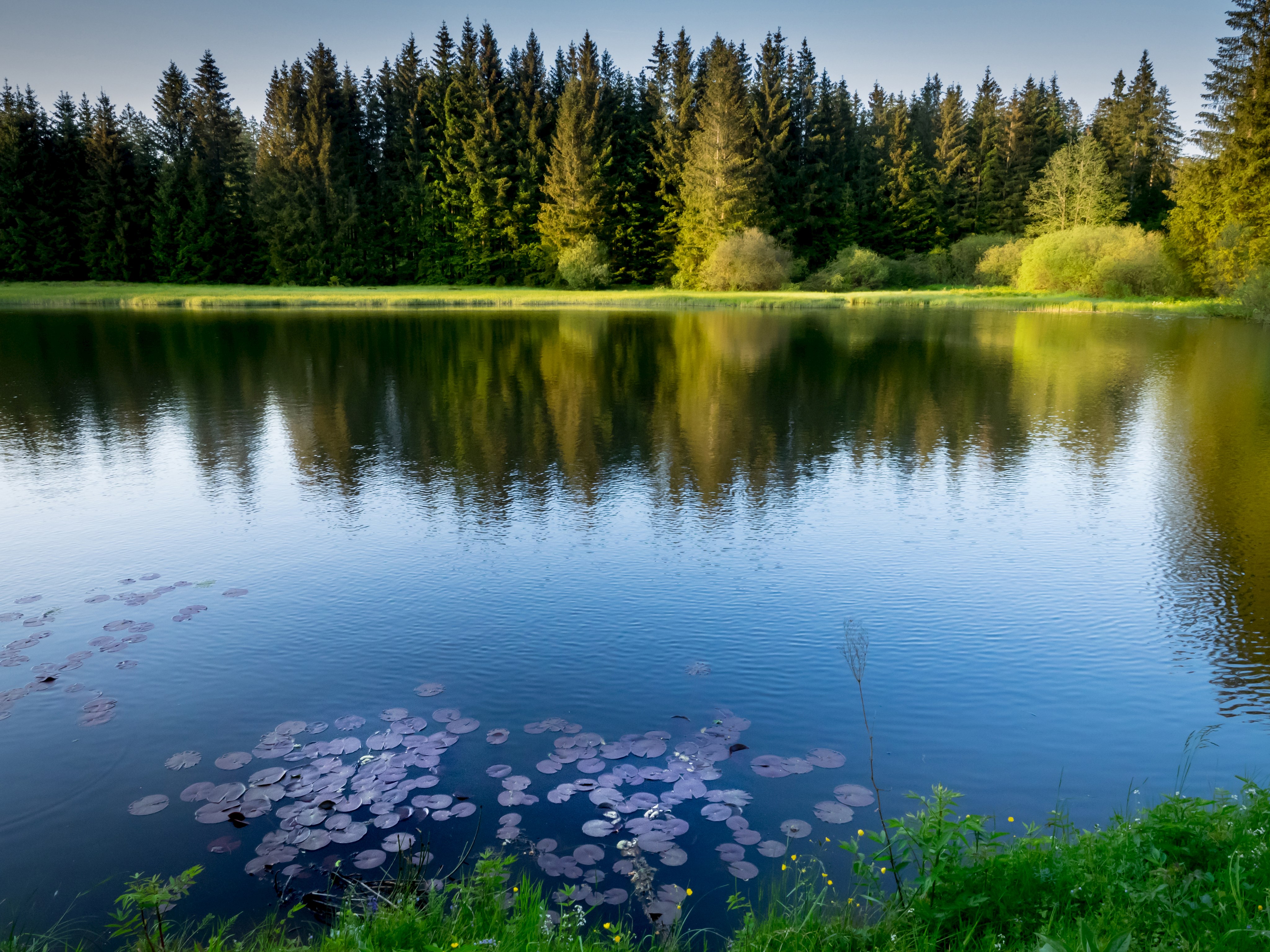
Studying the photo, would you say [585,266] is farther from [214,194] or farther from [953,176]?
[953,176]

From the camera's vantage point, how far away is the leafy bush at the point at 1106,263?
52031mm

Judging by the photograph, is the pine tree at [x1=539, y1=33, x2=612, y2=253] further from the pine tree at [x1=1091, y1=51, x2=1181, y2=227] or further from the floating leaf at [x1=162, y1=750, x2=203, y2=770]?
the floating leaf at [x1=162, y1=750, x2=203, y2=770]

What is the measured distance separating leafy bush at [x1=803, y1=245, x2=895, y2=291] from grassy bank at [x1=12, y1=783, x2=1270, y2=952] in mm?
63943

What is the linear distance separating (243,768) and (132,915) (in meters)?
1.31

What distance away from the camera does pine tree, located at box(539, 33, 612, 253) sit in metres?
70.5

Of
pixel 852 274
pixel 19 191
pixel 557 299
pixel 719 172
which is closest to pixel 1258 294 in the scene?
pixel 852 274

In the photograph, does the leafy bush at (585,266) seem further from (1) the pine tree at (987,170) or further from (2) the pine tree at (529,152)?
(1) the pine tree at (987,170)

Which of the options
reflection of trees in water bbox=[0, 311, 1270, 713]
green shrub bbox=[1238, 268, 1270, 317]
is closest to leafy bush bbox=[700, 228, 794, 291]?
green shrub bbox=[1238, 268, 1270, 317]

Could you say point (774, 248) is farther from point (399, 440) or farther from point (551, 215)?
point (399, 440)

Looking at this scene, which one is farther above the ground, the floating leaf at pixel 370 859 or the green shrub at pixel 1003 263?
the green shrub at pixel 1003 263

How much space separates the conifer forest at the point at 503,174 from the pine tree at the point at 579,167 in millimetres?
182

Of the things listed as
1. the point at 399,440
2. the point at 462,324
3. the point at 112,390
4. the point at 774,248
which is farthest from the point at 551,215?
the point at 399,440

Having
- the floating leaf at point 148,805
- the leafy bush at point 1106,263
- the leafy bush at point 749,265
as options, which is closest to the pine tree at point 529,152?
the leafy bush at point 749,265

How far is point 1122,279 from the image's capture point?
5281 cm
